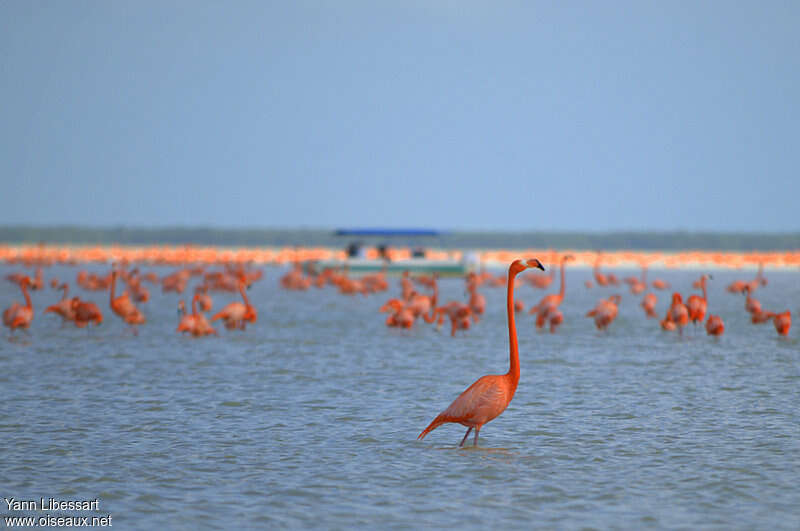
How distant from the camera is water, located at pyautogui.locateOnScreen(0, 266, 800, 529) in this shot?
8.39 m

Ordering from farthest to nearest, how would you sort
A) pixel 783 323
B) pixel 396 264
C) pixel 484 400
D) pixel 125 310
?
pixel 396 264, pixel 125 310, pixel 783 323, pixel 484 400

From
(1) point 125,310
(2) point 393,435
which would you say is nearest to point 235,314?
(1) point 125,310

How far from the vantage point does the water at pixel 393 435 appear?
839 cm

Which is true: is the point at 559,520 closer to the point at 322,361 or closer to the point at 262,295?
the point at 322,361

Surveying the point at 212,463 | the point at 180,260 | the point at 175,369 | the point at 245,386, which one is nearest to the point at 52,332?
the point at 175,369

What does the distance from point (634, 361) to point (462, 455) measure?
8.43 m

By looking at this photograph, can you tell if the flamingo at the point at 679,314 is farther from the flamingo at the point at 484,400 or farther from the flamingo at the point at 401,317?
the flamingo at the point at 484,400

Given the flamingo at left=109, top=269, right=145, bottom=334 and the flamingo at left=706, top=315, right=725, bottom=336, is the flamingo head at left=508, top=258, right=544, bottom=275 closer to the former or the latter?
the flamingo at left=706, top=315, right=725, bottom=336

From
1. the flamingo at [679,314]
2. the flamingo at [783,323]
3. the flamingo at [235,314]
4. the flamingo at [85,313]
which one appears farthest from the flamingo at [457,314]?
the flamingo at [85,313]

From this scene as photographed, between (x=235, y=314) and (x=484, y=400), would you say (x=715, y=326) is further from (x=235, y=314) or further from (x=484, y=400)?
(x=484, y=400)

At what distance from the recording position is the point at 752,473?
9477 millimetres

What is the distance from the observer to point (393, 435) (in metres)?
11.2

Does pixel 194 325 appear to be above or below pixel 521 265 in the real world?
below

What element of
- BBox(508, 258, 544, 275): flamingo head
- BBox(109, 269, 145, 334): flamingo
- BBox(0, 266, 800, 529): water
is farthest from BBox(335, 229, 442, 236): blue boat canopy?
BBox(508, 258, 544, 275): flamingo head
